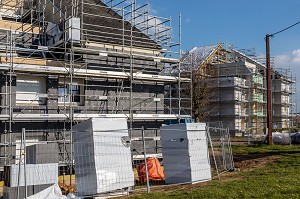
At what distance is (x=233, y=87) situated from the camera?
48406 millimetres

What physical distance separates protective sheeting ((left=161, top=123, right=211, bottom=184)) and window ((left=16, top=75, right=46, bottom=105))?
20.4ft

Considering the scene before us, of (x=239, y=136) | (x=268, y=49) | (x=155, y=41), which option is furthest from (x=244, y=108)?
(x=155, y=41)

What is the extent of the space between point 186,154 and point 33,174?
4.71 meters

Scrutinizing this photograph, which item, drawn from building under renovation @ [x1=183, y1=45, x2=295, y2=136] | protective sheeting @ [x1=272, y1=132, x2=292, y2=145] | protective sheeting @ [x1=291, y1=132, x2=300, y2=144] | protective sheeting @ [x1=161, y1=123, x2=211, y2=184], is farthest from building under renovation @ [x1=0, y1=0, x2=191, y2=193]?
building under renovation @ [x1=183, y1=45, x2=295, y2=136]

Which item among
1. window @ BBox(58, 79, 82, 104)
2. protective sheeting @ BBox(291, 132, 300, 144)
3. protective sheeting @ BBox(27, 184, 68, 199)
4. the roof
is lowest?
protective sheeting @ BBox(27, 184, 68, 199)

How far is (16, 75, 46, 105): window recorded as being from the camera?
1747 centimetres

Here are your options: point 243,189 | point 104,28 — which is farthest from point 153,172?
point 104,28

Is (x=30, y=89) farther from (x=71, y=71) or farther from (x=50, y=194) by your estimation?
(x=50, y=194)

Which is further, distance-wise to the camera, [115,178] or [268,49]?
[268,49]

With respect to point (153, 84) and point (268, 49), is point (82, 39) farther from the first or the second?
point (268, 49)

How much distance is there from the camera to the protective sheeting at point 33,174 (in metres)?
11.1

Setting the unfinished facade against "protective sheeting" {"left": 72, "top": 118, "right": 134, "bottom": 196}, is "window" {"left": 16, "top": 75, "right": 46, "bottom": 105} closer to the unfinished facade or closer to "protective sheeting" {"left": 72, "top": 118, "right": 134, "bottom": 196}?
the unfinished facade

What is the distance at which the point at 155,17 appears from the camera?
22016mm

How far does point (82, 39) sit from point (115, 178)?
8546 mm
